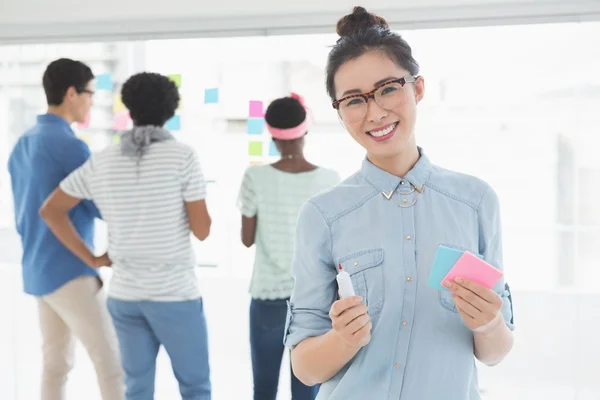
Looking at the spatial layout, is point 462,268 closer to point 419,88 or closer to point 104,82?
point 419,88

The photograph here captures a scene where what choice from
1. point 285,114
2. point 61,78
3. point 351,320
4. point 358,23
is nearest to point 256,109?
point 285,114

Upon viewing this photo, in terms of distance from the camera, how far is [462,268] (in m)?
0.92

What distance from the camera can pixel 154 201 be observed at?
6.88 feet

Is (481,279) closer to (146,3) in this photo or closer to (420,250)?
(420,250)

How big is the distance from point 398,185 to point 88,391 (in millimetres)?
2703

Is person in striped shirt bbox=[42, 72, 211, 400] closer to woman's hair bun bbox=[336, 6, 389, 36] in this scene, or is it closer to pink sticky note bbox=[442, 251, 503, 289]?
woman's hair bun bbox=[336, 6, 389, 36]

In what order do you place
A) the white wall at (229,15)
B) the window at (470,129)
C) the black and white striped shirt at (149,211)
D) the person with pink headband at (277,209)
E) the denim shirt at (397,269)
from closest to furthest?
the denim shirt at (397,269) < the black and white striped shirt at (149,211) < the person with pink headband at (277,209) < the white wall at (229,15) < the window at (470,129)

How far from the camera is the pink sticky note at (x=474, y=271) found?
0.91 m

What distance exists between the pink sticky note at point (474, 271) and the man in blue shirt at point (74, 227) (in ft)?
5.83

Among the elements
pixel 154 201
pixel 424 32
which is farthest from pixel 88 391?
pixel 424 32

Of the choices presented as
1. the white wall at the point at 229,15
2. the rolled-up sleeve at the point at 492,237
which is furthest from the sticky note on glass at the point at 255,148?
the rolled-up sleeve at the point at 492,237

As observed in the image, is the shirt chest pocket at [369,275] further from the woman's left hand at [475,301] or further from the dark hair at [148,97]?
the dark hair at [148,97]

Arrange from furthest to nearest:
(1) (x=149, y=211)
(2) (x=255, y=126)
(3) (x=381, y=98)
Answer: (2) (x=255, y=126), (1) (x=149, y=211), (3) (x=381, y=98)

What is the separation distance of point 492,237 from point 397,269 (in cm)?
18
